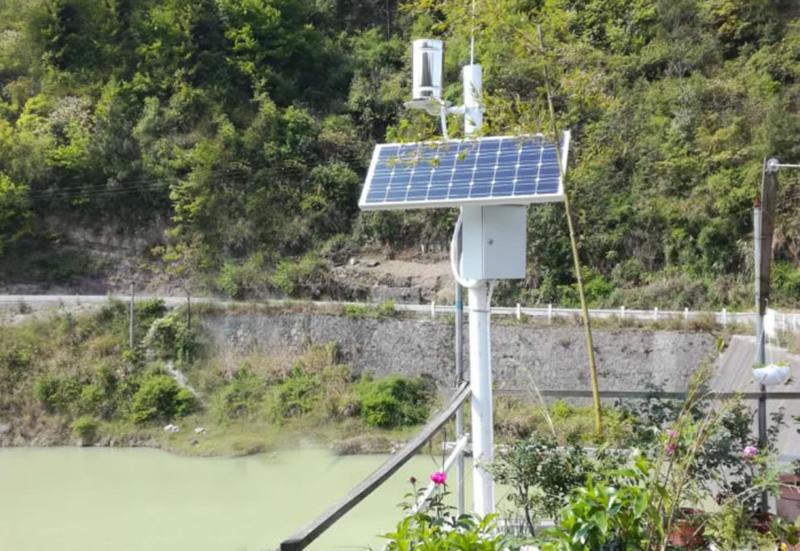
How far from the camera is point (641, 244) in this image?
17.1m

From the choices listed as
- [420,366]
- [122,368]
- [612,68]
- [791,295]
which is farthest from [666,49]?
[122,368]

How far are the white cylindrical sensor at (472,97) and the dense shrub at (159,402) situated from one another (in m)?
11.7

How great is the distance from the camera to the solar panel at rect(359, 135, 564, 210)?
3.19 m

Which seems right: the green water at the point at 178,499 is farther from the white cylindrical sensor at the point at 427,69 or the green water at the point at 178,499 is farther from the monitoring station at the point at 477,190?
the white cylindrical sensor at the point at 427,69

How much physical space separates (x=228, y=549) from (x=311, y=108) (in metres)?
16.9

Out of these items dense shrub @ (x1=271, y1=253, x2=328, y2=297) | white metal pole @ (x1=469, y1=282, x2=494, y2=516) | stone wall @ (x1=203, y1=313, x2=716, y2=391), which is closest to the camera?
white metal pole @ (x1=469, y1=282, x2=494, y2=516)

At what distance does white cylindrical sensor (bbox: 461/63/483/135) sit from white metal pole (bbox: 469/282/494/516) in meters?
0.83

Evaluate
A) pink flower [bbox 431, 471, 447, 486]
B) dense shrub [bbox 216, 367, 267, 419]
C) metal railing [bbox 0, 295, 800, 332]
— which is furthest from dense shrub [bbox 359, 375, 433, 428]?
pink flower [bbox 431, 471, 447, 486]

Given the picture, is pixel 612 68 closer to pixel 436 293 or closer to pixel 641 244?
pixel 641 244

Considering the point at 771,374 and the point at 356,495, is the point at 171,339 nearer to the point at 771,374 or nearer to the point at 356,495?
the point at 771,374

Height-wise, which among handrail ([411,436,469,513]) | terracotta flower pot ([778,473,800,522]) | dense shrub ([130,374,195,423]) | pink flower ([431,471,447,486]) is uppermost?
pink flower ([431,471,447,486])

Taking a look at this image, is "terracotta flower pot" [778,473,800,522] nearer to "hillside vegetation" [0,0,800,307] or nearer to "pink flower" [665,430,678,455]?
"pink flower" [665,430,678,455]

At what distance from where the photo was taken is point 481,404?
308cm

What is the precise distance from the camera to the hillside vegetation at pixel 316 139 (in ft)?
55.0
